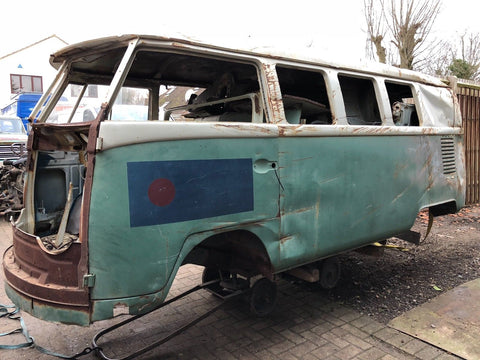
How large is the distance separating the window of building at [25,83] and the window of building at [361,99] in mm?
27499

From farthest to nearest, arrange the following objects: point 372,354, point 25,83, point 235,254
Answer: point 25,83
point 235,254
point 372,354

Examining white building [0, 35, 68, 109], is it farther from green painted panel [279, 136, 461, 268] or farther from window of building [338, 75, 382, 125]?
green painted panel [279, 136, 461, 268]

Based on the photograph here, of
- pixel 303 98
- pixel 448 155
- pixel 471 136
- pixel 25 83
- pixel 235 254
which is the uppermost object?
pixel 25 83

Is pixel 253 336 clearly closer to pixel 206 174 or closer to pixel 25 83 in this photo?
pixel 206 174

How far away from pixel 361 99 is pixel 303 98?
1.32 metres

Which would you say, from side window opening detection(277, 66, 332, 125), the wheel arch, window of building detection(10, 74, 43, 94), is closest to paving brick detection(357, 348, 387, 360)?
the wheel arch

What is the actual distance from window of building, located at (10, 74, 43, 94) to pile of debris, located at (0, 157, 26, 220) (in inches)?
831

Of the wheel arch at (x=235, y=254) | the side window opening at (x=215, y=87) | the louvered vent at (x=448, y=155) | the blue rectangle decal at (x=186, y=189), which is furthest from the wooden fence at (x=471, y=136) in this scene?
the blue rectangle decal at (x=186, y=189)

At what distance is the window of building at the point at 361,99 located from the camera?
4.43 metres

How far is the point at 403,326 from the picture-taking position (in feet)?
11.7

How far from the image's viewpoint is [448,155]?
4.48 meters

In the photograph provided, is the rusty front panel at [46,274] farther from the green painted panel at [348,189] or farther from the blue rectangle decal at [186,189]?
the green painted panel at [348,189]

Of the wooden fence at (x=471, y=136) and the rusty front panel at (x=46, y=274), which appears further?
the wooden fence at (x=471, y=136)

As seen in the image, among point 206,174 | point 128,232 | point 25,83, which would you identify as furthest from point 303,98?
point 25,83
